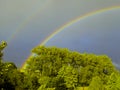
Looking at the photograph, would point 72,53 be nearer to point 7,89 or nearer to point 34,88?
point 34,88

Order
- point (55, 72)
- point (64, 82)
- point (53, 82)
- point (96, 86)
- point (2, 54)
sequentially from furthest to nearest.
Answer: point (55, 72)
point (64, 82)
point (53, 82)
point (96, 86)
point (2, 54)

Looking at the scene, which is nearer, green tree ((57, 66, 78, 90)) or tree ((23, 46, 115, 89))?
green tree ((57, 66, 78, 90))

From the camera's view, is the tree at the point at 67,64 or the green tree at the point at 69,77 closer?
the green tree at the point at 69,77

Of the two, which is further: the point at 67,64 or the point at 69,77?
the point at 67,64

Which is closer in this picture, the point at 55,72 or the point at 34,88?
the point at 34,88

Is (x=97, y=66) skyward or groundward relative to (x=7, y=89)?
skyward

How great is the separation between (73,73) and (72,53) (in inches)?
550

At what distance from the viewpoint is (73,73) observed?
79750mm

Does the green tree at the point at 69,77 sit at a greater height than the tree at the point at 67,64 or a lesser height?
lesser

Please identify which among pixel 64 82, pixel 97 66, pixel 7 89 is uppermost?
pixel 97 66

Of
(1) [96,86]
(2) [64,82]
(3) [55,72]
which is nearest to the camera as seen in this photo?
(1) [96,86]

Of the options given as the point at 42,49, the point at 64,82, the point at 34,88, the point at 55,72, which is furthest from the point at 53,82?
the point at 42,49

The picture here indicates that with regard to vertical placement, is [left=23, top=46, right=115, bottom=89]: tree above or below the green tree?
above

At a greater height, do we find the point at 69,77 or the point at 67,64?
the point at 67,64
